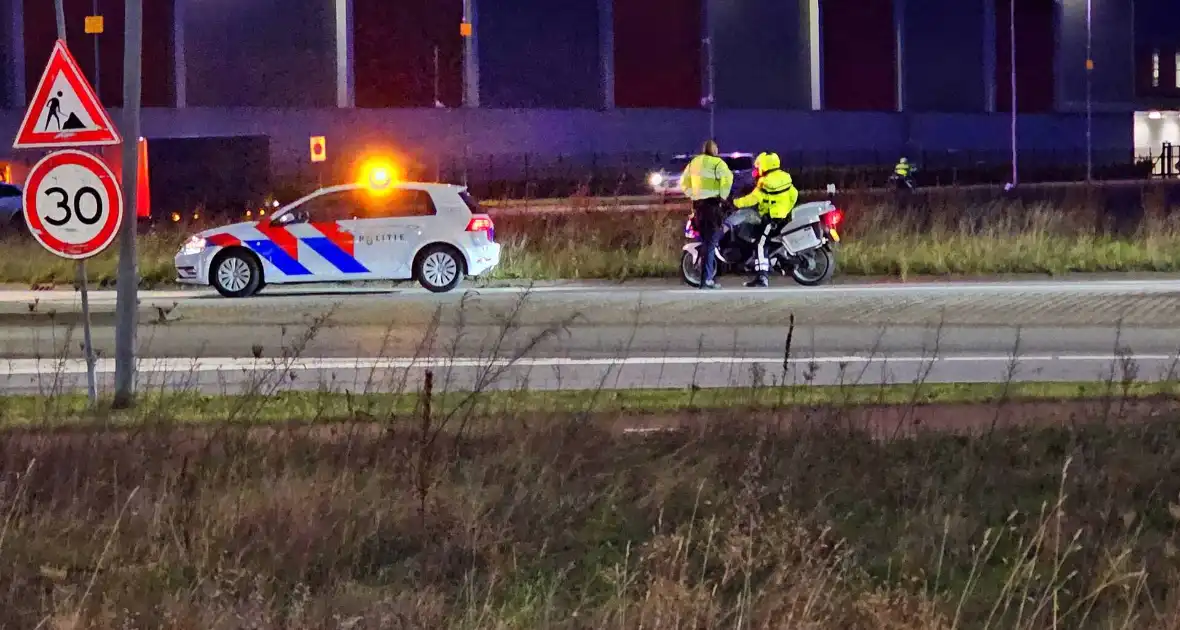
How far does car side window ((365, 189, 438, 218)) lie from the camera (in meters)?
19.4

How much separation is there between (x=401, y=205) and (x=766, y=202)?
182 inches

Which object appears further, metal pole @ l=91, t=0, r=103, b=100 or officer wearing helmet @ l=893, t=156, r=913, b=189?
officer wearing helmet @ l=893, t=156, r=913, b=189

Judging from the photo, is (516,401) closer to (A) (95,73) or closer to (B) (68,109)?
(B) (68,109)

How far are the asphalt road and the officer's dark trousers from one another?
1.20ft

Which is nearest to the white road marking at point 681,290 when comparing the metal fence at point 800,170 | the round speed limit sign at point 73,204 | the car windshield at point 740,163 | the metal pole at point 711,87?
the round speed limit sign at point 73,204

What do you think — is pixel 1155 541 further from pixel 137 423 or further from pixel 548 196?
pixel 548 196

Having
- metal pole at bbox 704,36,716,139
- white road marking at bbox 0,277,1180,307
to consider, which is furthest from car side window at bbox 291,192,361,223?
metal pole at bbox 704,36,716,139

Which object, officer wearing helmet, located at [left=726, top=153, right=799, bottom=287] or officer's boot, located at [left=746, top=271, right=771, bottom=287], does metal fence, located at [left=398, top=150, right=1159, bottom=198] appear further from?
officer wearing helmet, located at [left=726, top=153, right=799, bottom=287]

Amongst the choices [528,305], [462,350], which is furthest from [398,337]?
[528,305]

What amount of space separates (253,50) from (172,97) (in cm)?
261

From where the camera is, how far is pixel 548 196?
142 feet

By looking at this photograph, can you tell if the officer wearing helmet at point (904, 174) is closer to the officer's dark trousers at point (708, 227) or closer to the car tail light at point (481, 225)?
the officer's dark trousers at point (708, 227)

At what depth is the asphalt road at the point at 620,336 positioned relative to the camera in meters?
11.4

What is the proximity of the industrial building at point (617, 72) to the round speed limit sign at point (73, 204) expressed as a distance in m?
32.7
